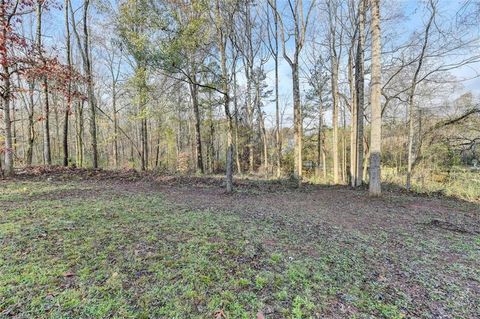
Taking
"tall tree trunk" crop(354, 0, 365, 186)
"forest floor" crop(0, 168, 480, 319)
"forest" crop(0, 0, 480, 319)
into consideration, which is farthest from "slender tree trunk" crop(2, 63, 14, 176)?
"tall tree trunk" crop(354, 0, 365, 186)

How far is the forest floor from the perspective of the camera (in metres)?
1.88

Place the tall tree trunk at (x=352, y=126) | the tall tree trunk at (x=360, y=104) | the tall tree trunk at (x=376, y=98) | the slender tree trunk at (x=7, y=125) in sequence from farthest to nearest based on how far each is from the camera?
1. the tall tree trunk at (x=352, y=126)
2. the tall tree trunk at (x=360, y=104)
3. the slender tree trunk at (x=7, y=125)
4. the tall tree trunk at (x=376, y=98)

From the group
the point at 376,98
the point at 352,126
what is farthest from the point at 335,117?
the point at 376,98

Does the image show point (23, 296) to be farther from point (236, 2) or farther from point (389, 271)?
point (236, 2)

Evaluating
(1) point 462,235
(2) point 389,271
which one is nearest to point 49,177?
(2) point 389,271

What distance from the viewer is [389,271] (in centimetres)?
255

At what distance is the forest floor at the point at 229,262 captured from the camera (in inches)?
73.9

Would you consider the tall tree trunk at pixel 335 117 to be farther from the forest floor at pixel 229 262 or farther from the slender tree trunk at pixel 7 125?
the slender tree trunk at pixel 7 125

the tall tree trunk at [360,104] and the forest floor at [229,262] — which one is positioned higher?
the tall tree trunk at [360,104]

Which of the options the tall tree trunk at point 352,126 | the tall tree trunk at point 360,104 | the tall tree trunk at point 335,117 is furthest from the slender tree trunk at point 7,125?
the tall tree trunk at point 335,117

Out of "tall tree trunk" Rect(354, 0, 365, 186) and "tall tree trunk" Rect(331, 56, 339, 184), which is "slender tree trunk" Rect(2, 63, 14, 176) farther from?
"tall tree trunk" Rect(331, 56, 339, 184)

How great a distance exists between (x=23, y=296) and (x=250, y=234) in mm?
2330

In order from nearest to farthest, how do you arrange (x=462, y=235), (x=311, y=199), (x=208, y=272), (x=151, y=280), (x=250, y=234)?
(x=151, y=280) < (x=208, y=272) < (x=250, y=234) < (x=462, y=235) < (x=311, y=199)

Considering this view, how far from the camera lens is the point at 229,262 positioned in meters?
2.51
